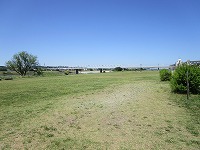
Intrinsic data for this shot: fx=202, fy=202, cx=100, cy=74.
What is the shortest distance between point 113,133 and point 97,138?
0.66 metres

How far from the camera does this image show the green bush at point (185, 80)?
14383 mm

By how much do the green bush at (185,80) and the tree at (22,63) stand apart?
8483 centimetres

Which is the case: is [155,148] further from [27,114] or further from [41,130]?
[27,114]

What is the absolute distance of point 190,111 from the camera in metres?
9.13

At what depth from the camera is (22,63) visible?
90.1m

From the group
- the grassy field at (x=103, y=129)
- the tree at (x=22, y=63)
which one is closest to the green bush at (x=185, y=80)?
the grassy field at (x=103, y=129)

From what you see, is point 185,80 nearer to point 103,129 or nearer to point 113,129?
point 113,129

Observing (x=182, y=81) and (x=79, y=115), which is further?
(x=182, y=81)

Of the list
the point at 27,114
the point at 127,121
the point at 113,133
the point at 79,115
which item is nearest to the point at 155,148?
the point at 113,133

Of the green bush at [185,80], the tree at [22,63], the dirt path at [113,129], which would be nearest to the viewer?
the dirt path at [113,129]

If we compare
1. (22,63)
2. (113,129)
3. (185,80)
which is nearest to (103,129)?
(113,129)

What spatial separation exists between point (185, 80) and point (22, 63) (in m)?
85.8

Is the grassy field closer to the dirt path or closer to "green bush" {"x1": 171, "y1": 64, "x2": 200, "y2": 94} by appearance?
the dirt path

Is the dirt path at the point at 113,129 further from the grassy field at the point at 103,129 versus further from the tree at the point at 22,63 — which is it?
the tree at the point at 22,63
